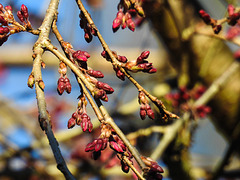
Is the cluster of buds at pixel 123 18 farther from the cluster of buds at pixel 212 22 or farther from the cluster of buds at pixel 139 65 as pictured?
the cluster of buds at pixel 212 22

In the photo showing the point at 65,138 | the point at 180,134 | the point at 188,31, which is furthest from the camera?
the point at 65,138

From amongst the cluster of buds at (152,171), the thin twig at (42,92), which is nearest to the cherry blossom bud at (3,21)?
the thin twig at (42,92)

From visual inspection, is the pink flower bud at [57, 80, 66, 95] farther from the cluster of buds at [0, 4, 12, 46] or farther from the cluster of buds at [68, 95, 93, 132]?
the cluster of buds at [0, 4, 12, 46]

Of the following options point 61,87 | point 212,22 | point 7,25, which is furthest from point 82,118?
point 212,22

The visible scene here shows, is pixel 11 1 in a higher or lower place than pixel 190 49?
higher

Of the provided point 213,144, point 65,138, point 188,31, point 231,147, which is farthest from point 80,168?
point 213,144

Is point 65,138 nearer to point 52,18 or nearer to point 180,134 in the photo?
point 180,134

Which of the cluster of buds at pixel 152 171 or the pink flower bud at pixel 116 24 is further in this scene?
the pink flower bud at pixel 116 24

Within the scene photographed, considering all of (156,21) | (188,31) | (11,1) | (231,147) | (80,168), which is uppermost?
(11,1)
